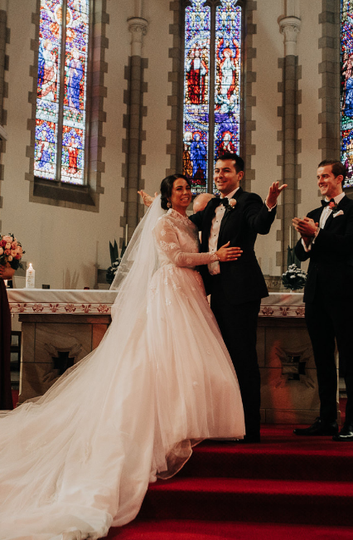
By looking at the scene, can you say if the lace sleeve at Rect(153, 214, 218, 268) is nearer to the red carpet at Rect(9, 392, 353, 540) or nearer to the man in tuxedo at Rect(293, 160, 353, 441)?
the man in tuxedo at Rect(293, 160, 353, 441)

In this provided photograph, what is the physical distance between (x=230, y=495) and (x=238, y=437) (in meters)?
0.51

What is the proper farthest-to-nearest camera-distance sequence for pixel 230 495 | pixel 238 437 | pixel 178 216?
pixel 178 216 < pixel 238 437 < pixel 230 495

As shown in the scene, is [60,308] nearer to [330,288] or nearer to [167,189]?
[167,189]

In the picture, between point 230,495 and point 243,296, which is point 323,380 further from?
point 230,495

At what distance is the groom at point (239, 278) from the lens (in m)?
3.38

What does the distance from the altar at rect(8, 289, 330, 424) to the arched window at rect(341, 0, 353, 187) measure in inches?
227

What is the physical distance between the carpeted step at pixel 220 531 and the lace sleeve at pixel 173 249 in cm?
147

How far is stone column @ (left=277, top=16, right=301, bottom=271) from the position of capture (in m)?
9.53

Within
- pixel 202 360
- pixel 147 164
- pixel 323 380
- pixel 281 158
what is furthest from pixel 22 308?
pixel 281 158

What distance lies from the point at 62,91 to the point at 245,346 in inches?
288

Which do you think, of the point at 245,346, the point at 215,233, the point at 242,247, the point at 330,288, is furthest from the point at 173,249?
the point at 330,288

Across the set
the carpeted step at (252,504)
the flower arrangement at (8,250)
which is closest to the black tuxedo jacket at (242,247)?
the carpeted step at (252,504)

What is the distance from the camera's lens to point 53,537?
7.40 feet

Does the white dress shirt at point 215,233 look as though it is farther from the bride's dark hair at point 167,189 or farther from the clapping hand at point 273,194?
the clapping hand at point 273,194
